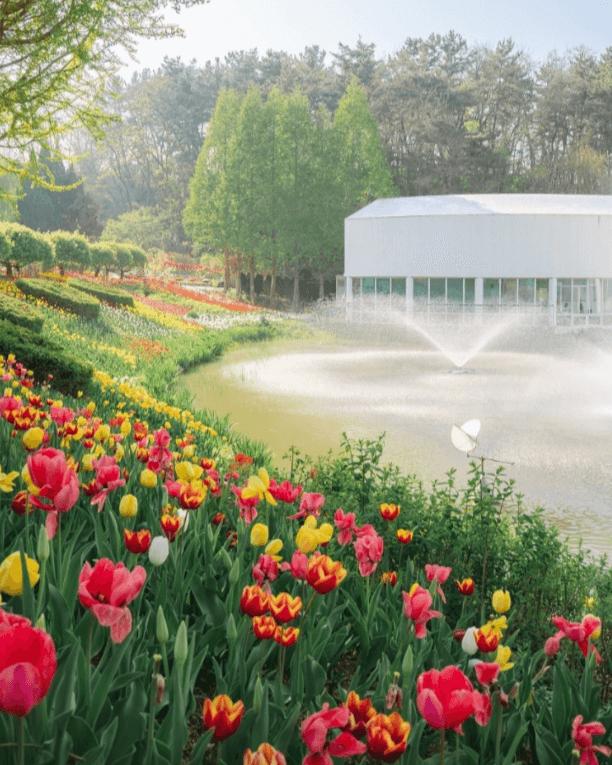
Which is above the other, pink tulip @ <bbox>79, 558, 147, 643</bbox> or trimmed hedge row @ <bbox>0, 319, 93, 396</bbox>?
pink tulip @ <bbox>79, 558, 147, 643</bbox>

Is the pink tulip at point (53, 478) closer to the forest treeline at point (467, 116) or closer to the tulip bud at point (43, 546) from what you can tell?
the tulip bud at point (43, 546)

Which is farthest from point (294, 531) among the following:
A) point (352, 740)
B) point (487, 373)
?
point (487, 373)

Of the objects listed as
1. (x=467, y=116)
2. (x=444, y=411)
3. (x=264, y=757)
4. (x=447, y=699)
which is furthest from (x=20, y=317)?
(x=467, y=116)

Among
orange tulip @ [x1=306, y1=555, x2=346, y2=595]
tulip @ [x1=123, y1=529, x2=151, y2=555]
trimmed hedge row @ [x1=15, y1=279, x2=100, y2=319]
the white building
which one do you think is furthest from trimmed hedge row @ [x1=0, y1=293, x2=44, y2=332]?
the white building

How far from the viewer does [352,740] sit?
1562mm

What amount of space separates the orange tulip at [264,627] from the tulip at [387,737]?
0.42 meters

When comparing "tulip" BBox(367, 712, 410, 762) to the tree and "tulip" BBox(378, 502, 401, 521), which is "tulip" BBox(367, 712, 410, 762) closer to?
"tulip" BBox(378, 502, 401, 521)

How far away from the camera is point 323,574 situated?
212cm

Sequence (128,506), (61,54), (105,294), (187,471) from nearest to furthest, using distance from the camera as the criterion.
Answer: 1. (128,506)
2. (187,471)
3. (61,54)
4. (105,294)

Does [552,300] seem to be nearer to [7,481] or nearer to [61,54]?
[61,54]

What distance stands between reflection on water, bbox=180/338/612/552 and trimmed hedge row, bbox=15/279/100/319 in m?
3.43

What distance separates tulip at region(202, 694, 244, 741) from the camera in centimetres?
160

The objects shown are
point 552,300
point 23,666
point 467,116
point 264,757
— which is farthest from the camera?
point 467,116

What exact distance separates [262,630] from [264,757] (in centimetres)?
44
